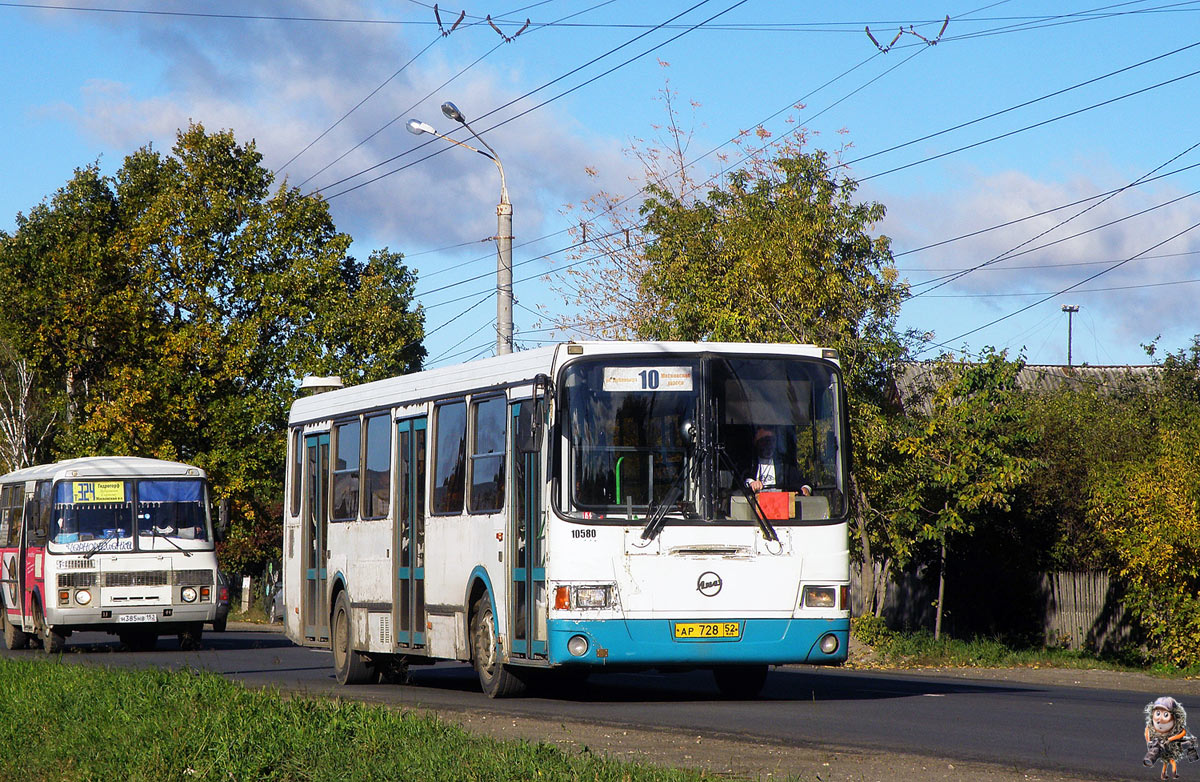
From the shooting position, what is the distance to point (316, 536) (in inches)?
779

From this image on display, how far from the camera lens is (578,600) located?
46.0 feet

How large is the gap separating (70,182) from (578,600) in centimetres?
3785

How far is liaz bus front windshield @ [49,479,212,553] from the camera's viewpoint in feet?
89.5

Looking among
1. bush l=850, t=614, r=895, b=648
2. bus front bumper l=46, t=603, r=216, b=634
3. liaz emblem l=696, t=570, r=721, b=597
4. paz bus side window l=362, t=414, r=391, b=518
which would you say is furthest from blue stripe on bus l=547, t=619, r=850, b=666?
bus front bumper l=46, t=603, r=216, b=634

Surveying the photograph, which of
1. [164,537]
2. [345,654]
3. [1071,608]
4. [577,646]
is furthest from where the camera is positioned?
[1071,608]

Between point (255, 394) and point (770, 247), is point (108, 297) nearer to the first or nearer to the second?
point (255, 394)

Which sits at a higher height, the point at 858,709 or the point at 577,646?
the point at 577,646

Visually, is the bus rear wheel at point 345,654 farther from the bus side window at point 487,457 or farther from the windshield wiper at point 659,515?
the windshield wiper at point 659,515

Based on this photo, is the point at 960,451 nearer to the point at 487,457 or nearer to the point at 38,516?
the point at 487,457

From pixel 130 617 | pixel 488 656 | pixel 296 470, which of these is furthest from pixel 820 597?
pixel 130 617

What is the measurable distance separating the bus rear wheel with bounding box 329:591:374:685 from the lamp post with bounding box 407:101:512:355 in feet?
19.4

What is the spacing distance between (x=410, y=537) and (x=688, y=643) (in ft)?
13.2

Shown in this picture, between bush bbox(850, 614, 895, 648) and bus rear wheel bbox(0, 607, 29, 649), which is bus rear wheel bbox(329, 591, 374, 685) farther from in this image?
bus rear wheel bbox(0, 607, 29, 649)

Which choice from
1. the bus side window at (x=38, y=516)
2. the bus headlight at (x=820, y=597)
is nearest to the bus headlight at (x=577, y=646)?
the bus headlight at (x=820, y=597)
